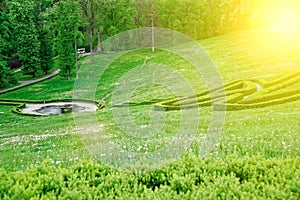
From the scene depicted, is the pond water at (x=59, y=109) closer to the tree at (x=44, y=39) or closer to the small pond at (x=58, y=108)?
the small pond at (x=58, y=108)

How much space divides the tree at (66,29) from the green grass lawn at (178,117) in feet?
11.9

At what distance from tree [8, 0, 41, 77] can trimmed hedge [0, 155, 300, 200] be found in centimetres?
4095

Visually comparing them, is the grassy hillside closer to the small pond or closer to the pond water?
the small pond

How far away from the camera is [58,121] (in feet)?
72.5

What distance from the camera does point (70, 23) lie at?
1635 inches

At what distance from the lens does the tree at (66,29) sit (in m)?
41.7

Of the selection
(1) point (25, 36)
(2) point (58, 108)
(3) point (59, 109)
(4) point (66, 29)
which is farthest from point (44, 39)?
(3) point (59, 109)

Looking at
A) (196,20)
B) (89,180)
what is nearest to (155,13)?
(196,20)

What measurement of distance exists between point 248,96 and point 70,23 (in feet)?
98.2

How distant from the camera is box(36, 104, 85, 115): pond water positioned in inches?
1106

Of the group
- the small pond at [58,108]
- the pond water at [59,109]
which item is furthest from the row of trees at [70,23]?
the pond water at [59,109]

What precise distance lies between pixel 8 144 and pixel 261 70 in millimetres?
22115

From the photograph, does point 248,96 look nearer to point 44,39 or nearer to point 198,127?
point 198,127

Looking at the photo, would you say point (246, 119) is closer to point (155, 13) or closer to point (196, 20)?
point (196, 20)
